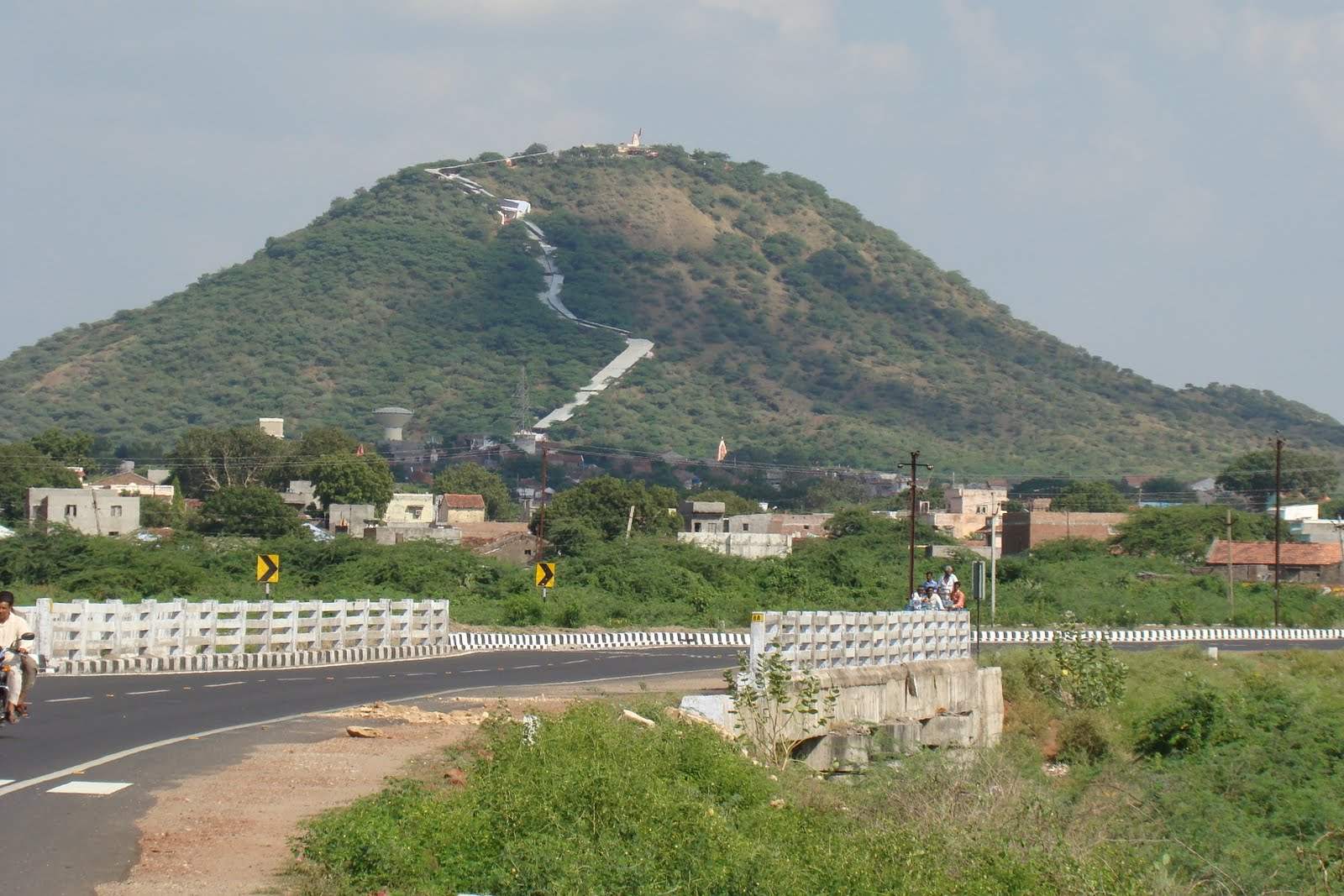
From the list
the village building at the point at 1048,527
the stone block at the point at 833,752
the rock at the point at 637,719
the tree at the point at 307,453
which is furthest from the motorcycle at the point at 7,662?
the tree at the point at 307,453

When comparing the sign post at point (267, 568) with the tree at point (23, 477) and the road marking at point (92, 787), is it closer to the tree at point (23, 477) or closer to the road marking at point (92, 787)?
the road marking at point (92, 787)

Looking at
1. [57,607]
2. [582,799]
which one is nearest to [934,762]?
[582,799]

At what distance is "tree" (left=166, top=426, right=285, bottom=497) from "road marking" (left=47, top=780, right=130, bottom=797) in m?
103

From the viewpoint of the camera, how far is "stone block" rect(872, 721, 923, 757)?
19.8 metres

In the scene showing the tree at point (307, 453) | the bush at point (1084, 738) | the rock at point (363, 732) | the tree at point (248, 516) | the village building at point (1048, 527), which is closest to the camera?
the rock at point (363, 732)

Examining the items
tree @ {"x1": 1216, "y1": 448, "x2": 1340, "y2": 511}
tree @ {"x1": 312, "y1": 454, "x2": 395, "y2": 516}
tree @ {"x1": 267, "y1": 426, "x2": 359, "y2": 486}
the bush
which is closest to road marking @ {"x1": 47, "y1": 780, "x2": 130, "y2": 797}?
the bush

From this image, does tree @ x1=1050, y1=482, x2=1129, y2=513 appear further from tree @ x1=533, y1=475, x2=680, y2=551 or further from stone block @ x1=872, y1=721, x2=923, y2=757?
stone block @ x1=872, y1=721, x2=923, y2=757

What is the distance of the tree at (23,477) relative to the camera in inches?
3637

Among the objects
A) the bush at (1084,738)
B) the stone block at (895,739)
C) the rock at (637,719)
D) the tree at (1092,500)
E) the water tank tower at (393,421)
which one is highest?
the water tank tower at (393,421)

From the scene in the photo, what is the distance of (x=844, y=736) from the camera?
1942 centimetres

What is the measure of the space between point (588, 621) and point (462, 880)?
128ft

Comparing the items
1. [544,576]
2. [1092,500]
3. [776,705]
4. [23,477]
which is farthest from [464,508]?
[776,705]

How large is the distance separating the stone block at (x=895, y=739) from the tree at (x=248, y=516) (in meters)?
64.0

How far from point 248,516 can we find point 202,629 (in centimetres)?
5510
